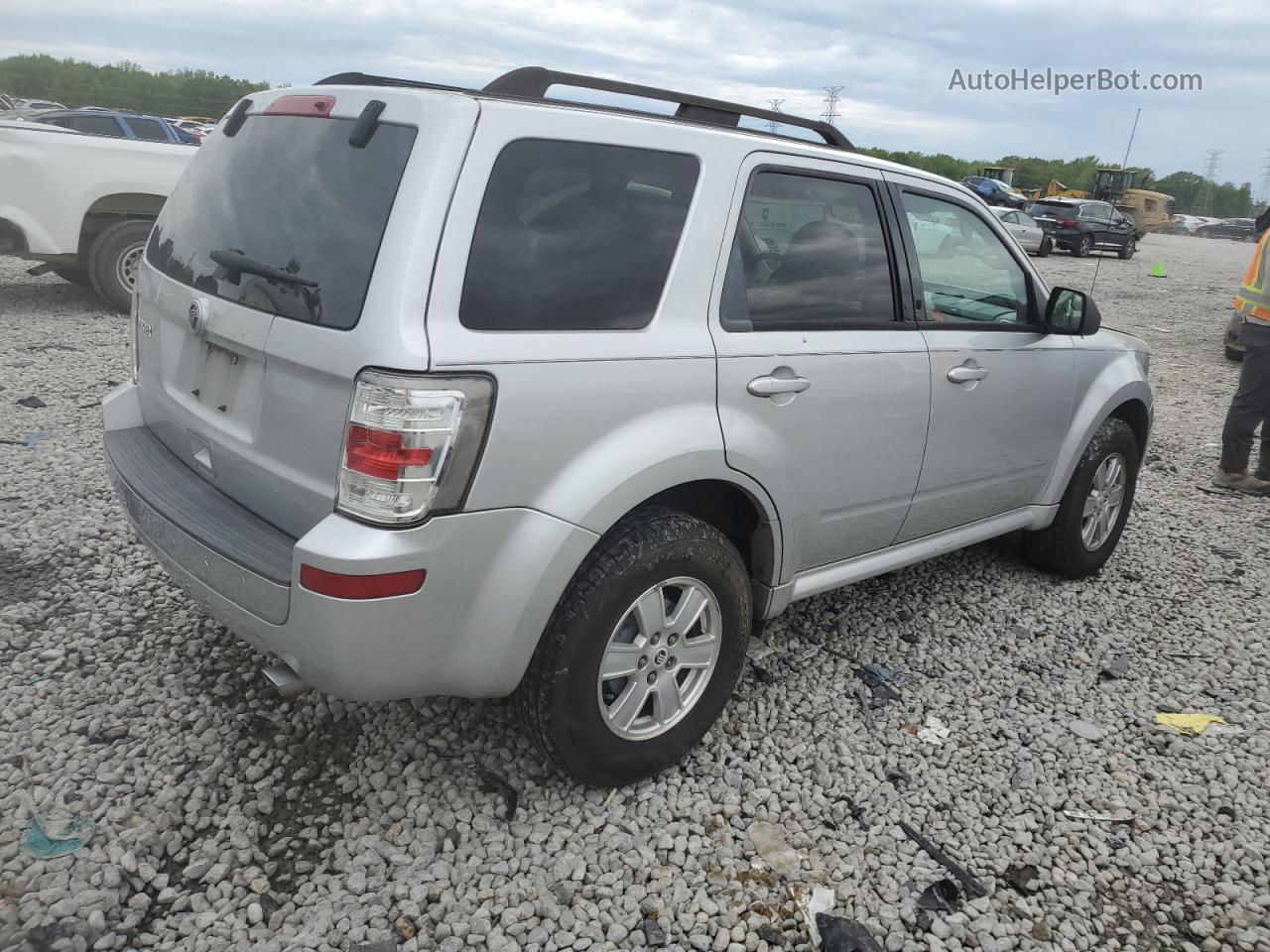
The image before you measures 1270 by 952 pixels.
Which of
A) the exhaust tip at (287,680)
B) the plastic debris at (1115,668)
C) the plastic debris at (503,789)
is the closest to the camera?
the exhaust tip at (287,680)

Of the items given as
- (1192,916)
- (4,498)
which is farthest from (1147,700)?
(4,498)

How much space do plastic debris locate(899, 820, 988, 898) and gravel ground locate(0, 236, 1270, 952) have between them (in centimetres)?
3

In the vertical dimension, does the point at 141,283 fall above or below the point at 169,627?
above

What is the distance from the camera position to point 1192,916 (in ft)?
8.38

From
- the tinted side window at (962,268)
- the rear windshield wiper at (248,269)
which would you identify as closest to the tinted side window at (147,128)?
the rear windshield wiper at (248,269)

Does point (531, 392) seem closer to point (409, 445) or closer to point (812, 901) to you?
point (409, 445)

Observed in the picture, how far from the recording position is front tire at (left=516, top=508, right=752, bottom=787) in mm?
2514

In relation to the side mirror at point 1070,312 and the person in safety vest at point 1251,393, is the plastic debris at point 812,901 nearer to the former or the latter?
the side mirror at point 1070,312

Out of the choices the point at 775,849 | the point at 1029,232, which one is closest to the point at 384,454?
the point at 775,849

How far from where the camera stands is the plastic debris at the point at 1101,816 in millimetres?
2906

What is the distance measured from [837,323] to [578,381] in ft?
3.71

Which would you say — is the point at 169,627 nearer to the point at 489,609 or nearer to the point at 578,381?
the point at 489,609

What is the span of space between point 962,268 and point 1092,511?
5.21ft

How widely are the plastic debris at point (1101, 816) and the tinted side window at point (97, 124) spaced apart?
44.6 feet
